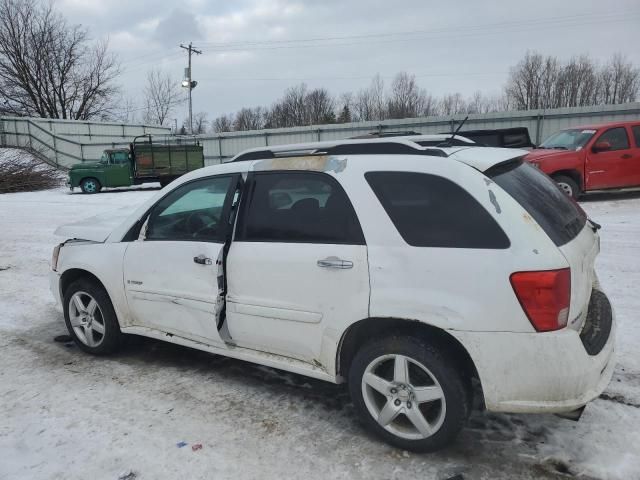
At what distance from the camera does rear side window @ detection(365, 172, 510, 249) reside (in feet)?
8.04

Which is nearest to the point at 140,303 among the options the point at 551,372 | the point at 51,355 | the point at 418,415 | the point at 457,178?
the point at 51,355

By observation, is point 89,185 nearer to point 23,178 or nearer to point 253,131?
point 23,178

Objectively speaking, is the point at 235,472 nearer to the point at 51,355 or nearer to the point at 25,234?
the point at 51,355

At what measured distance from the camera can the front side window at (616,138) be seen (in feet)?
34.0

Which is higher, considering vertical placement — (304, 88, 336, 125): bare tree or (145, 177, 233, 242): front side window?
(304, 88, 336, 125): bare tree

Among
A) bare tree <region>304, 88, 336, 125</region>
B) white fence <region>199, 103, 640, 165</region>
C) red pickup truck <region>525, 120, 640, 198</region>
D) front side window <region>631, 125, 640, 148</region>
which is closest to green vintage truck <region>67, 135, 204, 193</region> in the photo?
white fence <region>199, 103, 640, 165</region>

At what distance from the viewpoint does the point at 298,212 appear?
121 inches

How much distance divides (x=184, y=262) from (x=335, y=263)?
1269 millimetres

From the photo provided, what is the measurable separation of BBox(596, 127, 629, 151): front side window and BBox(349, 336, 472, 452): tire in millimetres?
9814

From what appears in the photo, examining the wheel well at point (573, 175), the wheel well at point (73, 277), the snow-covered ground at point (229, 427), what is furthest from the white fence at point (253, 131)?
the wheel well at point (73, 277)

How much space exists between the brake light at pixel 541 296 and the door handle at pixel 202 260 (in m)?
1.94

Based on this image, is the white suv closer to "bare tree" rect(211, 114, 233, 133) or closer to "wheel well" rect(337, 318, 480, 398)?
"wheel well" rect(337, 318, 480, 398)

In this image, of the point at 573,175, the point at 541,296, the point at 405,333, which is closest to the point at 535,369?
the point at 541,296

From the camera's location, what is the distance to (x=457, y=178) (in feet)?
8.48
